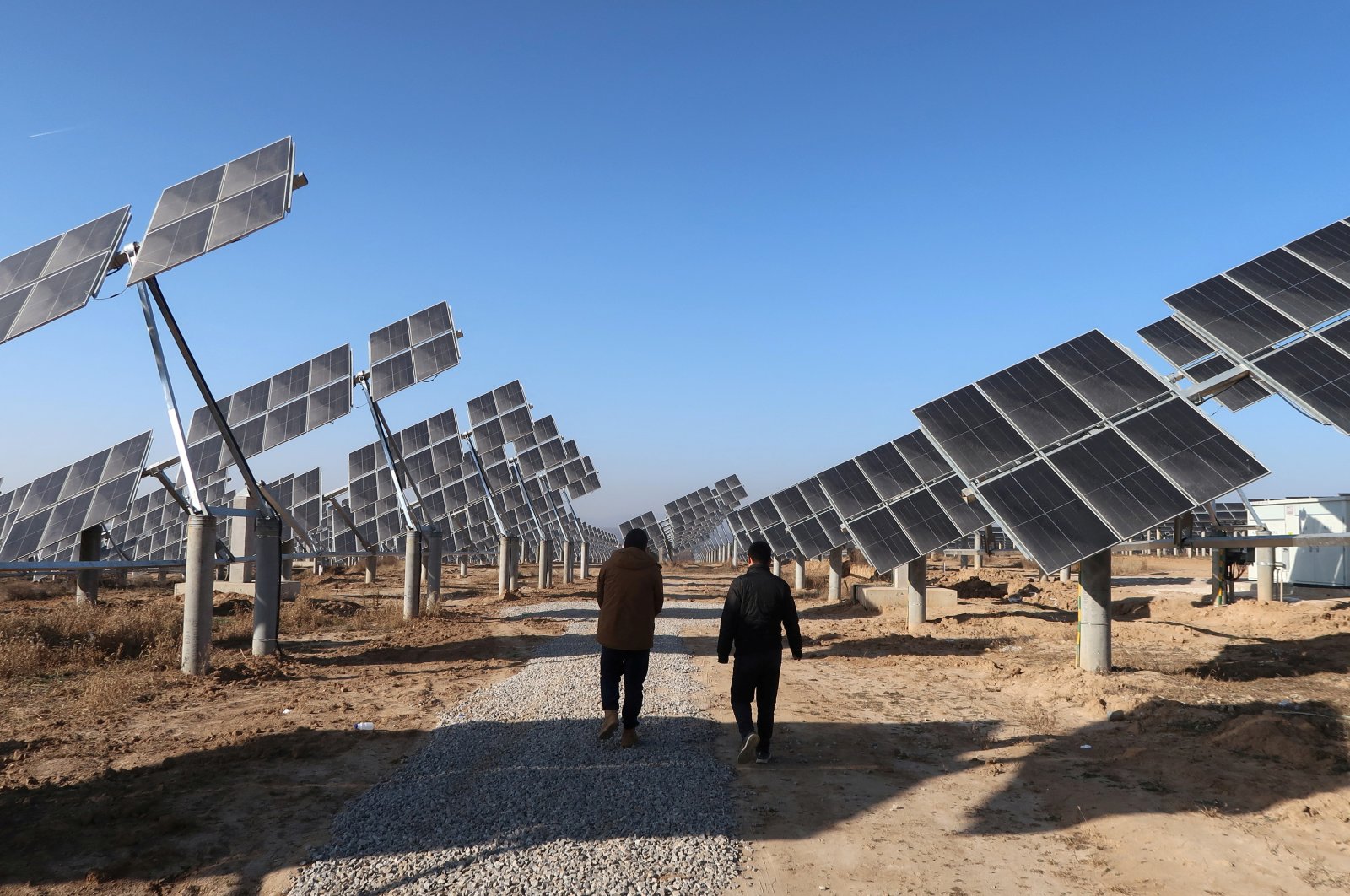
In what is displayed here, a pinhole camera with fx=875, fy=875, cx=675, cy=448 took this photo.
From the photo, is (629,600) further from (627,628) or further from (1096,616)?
(1096,616)

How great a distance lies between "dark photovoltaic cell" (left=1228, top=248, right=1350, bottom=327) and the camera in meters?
13.6

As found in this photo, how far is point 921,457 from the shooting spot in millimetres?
22578

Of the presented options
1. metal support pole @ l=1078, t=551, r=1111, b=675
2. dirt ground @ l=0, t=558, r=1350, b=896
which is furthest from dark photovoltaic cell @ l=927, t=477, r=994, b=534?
metal support pole @ l=1078, t=551, r=1111, b=675

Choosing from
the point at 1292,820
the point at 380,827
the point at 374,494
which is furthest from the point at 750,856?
the point at 374,494

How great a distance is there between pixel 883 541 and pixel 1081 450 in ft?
25.2

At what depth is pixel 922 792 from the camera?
6703 mm

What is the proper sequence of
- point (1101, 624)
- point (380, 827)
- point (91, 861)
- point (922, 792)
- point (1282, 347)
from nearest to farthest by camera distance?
point (91, 861), point (380, 827), point (922, 792), point (1101, 624), point (1282, 347)

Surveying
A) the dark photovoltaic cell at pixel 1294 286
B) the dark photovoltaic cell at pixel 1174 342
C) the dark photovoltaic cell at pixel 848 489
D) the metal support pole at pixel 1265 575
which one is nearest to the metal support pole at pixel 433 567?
the dark photovoltaic cell at pixel 848 489

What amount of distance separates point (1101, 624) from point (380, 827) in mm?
9211

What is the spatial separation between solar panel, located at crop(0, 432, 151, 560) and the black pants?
12376mm

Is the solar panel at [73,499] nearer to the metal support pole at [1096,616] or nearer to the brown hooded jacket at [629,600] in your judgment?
the brown hooded jacket at [629,600]

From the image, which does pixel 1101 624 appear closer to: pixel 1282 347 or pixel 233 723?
pixel 1282 347

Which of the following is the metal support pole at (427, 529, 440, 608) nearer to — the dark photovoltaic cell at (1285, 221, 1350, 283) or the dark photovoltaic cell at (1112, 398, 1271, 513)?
the dark photovoltaic cell at (1112, 398, 1271, 513)

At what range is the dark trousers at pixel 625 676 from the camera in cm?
810
